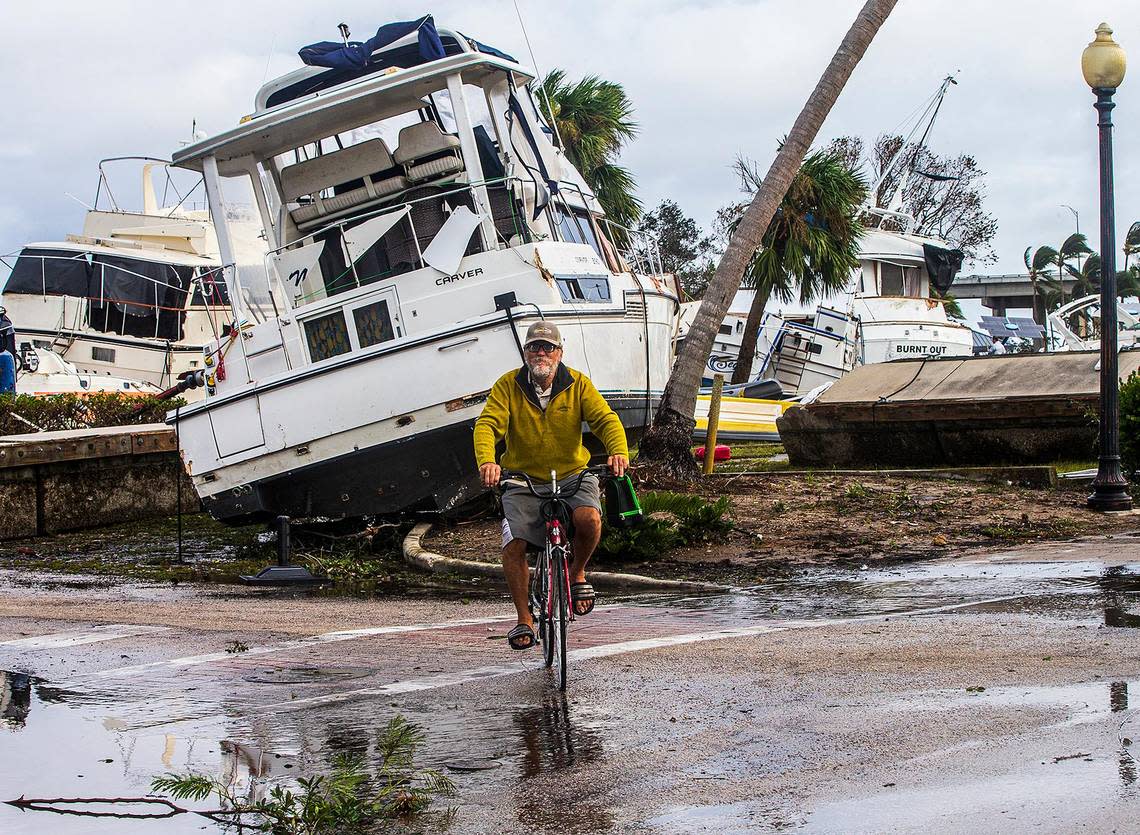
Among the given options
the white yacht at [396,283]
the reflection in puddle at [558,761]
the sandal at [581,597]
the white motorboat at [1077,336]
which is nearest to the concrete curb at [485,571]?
the white yacht at [396,283]

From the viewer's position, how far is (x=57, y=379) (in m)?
30.5

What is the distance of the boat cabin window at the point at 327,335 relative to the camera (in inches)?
650

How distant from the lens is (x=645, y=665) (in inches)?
307

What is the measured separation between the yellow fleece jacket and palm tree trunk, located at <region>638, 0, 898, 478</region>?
351 inches

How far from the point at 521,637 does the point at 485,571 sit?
5307 millimetres

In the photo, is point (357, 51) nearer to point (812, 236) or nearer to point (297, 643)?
point (297, 643)

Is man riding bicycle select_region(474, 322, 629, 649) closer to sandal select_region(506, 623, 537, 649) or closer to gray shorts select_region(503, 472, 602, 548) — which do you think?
gray shorts select_region(503, 472, 602, 548)

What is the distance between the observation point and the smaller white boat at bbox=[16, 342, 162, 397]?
29547 mm

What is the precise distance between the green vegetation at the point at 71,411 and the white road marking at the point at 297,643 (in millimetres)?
11916

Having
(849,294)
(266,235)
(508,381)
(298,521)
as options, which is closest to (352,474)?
(298,521)

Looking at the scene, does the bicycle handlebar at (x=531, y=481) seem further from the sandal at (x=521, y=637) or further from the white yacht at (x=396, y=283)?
the white yacht at (x=396, y=283)

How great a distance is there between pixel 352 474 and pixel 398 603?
453cm

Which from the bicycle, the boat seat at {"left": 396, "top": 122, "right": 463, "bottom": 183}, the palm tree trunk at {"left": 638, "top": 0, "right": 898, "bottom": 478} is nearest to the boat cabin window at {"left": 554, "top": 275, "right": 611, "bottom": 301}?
the palm tree trunk at {"left": 638, "top": 0, "right": 898, "bottom": 478}

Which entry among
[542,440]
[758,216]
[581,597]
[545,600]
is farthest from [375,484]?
[545,600]
